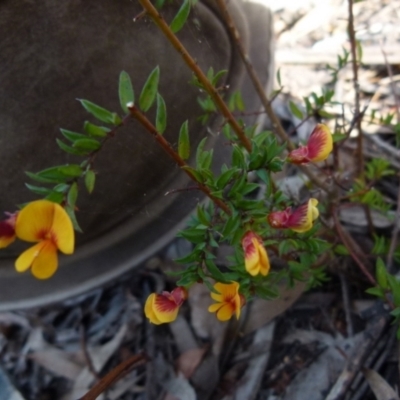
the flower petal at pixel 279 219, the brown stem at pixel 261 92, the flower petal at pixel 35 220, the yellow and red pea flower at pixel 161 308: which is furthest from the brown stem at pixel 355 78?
the flower petal at pixel 35 220

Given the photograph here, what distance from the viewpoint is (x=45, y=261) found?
65cm

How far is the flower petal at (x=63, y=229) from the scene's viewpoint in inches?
23.9

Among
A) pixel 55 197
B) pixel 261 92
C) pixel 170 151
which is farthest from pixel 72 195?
pixel 261 92

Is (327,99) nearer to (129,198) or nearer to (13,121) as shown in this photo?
(129,198)

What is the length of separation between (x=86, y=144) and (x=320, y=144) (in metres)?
0.30

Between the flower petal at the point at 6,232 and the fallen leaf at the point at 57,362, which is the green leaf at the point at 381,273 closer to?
the flower petal at the point at 6,232

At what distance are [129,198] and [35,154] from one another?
0.22 m

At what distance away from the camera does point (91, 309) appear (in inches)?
57.3

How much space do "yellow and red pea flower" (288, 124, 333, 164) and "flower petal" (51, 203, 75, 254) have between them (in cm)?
30

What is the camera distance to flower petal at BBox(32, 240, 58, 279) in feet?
2.10

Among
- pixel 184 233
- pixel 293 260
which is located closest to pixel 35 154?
pixel 184 233

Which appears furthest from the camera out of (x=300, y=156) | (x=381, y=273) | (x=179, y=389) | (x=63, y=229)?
(x=179, y=389)

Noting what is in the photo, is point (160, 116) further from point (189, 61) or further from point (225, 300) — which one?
point (225, 300)

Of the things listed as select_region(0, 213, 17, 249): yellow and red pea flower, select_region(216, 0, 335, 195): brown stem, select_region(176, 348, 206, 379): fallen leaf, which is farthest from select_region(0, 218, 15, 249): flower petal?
select_region(176, 348, 206, 379): fallen leaf
